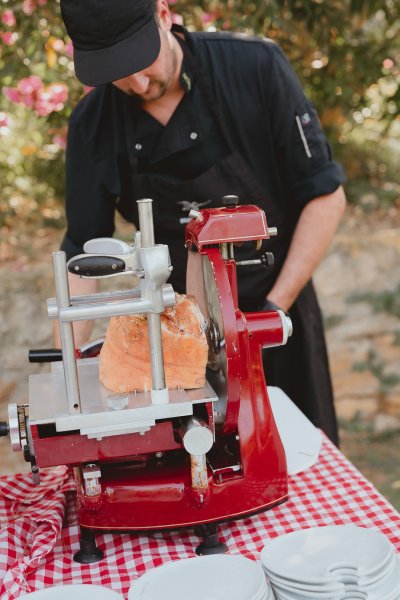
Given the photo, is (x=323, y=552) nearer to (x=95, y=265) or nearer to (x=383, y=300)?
(x=95, y=265)

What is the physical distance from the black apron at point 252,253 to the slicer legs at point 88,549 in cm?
90

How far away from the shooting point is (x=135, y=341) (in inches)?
57.5

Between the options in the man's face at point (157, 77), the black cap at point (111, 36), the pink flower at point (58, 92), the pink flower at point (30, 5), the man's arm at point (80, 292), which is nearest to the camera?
the black cap at point (111, 36)

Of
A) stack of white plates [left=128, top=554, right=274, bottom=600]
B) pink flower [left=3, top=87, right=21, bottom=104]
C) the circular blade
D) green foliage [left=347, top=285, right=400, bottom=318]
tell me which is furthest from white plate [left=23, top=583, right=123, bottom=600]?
green foliage [left=347, top=285, right=400, bottom=318]

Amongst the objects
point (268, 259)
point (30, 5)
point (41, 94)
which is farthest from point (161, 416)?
point (41, 94)

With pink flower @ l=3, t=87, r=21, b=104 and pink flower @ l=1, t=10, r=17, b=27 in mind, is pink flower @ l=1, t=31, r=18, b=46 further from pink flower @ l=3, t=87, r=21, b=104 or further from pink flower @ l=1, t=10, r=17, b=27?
pink flower @ l=3, t=87, r=21, b=104

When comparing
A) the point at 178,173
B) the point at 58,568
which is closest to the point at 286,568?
the point at 58,568

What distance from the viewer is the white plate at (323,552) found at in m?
1.27

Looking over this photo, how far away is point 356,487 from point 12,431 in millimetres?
759

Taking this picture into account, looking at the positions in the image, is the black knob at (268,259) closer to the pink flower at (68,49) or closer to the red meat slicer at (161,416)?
the red meat slicer at (161,416)

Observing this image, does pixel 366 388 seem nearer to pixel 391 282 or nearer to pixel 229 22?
pixel 391 282

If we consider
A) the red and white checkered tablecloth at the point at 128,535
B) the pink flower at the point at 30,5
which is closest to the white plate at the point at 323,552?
the red and white checkered tablecloth at the point at 128,535

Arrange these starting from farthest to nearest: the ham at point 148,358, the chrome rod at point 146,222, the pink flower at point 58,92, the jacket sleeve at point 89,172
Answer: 1. the pink flower at point 58,92
2. the jacket sleeve at point 89,172
3. the ham at point 148,358
4. the chrome rod at point 146,222

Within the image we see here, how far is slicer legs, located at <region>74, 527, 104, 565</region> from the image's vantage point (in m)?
1.50
